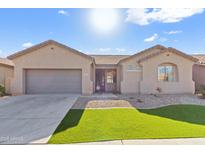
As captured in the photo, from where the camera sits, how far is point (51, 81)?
62.7ft

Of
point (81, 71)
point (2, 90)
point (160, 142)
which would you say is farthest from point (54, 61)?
point (160, 142)

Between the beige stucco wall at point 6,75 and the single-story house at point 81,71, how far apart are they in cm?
99

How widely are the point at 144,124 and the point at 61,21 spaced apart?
37.7ft

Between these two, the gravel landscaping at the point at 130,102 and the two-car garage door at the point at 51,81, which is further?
the two-car garage door at the point at 51,81

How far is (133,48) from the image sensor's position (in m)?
24.5

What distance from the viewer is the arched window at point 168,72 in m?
19.3

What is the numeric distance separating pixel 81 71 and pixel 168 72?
830cm

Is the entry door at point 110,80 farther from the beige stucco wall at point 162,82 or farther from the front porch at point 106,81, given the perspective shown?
the beige stucco wall at point 162,82

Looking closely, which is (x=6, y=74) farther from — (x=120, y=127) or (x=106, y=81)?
(x=120, y=127)

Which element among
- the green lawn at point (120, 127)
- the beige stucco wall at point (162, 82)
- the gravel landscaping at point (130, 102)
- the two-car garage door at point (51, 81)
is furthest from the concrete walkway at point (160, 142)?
the two-car garage door at point (51, 81)

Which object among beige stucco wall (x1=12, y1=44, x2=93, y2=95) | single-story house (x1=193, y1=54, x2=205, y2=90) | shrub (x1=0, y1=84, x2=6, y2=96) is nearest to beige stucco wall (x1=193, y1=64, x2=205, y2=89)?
single-story house (x1=193, y1=54, x2=205, y2=90)
